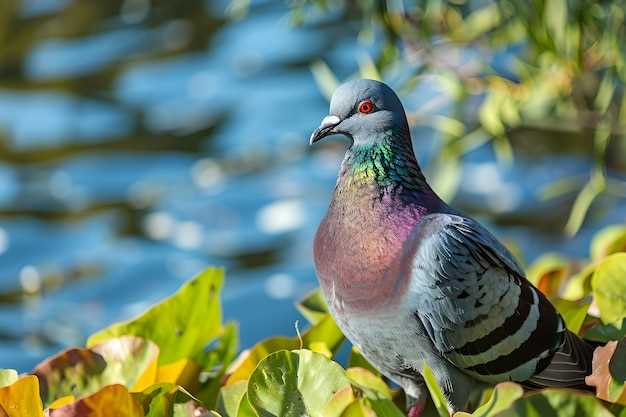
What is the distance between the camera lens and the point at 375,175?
2559mm

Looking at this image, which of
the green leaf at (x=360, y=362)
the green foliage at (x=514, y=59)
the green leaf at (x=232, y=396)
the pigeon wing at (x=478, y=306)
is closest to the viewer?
the green leaf at (x=232, y=396)

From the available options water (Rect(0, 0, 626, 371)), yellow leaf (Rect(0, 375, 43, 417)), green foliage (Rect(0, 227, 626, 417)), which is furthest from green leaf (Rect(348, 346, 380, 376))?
water (Rect(0, 0, 626, 371))

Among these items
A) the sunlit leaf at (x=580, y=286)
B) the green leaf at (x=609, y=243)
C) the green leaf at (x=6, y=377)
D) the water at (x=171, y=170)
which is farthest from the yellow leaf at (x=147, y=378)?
the water at (x=171, y=170)

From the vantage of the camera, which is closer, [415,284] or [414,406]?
[415,284]

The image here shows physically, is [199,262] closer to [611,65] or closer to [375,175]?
[611,65]

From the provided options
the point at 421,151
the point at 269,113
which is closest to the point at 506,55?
the point at 421,151

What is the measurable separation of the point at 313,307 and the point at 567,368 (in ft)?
2.29

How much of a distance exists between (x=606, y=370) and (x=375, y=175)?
69 centimetres

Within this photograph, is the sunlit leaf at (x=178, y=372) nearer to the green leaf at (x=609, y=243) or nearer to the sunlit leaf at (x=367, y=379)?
the sunlit leaf at (x=367, y=379)

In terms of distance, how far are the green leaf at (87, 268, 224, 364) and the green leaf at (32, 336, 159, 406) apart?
0.14 metres

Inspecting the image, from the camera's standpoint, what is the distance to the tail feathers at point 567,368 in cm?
255

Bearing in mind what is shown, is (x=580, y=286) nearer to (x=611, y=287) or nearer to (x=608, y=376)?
(x=611, y=287)

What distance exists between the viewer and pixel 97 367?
246cm

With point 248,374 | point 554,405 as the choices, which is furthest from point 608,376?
point 248,374
